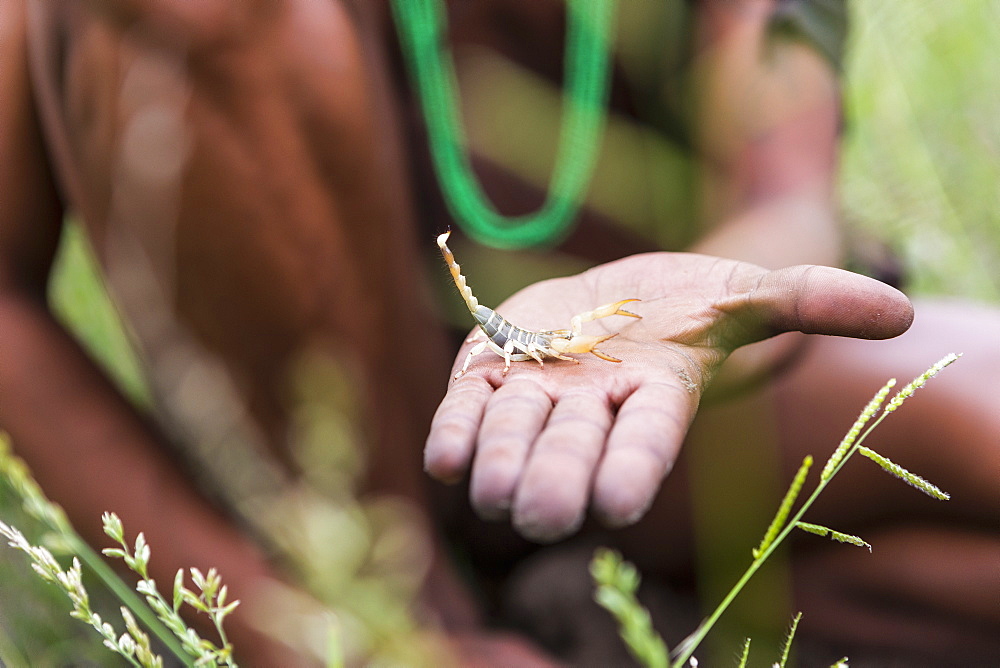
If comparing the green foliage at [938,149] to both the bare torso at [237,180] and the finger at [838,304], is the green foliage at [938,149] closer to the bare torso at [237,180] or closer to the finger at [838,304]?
the finger at [838,304]

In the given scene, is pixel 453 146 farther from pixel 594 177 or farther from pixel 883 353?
pixel 883 353

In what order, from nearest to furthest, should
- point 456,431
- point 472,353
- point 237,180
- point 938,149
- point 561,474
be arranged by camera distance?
point 561,474 < point 456,431 < point 472,353 < point 237,180 < point 938,149

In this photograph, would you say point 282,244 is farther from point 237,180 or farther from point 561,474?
point 561,474

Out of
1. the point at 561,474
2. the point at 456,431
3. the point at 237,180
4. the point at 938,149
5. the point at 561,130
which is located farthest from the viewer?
the point at 938,149

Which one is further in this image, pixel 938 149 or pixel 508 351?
pixel 938 149

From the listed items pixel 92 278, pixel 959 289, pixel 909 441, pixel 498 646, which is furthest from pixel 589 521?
pixel 92 278

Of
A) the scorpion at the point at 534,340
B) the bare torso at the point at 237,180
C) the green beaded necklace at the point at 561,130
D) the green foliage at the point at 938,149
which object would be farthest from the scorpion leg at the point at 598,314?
the green foliage at the point at 938,149

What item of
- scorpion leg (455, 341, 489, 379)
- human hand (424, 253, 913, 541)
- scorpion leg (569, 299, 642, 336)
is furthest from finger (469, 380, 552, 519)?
scorpion leg (569, 299, 642, 336)

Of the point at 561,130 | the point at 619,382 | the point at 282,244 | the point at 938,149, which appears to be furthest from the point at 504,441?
the point at 938,149
